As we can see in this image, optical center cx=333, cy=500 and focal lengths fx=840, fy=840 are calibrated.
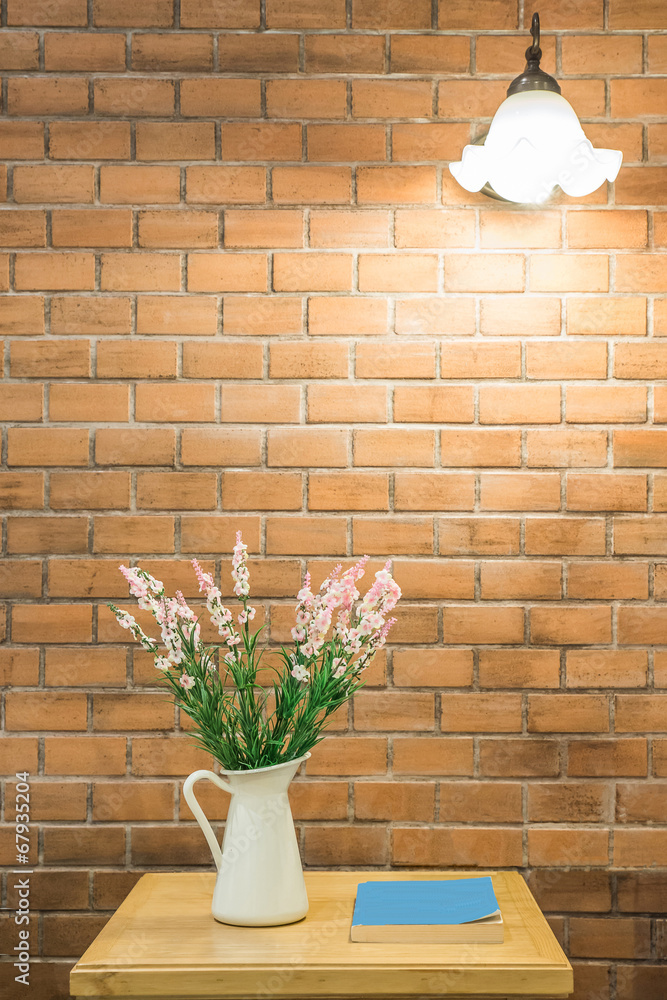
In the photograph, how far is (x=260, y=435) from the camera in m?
1.76

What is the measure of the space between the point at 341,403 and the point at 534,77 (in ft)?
2.34

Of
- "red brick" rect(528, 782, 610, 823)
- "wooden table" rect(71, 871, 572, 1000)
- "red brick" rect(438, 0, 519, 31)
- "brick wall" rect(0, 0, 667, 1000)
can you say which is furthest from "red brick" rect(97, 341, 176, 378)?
"red brick" rect(528, 782, 610, 823)

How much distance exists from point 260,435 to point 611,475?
29.0 inches

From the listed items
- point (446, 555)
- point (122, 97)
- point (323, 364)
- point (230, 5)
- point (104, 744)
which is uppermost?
point (230, 5)

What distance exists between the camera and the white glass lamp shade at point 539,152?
154 centimetres

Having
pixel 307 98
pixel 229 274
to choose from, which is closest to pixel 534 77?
pixel 307 98

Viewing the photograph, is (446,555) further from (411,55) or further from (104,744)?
(411,55)

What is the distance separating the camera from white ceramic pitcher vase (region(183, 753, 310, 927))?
1395mm

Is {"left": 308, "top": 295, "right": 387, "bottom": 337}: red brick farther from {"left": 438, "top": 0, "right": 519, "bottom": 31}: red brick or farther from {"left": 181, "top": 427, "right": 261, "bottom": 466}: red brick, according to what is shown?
{"left": 438, "top": 0, "right": 519, "bottom": 31}: red brick

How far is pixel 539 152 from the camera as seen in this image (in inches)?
61.0

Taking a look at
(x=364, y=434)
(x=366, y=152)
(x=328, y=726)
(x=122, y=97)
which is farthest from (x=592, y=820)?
(x=122, y=97)

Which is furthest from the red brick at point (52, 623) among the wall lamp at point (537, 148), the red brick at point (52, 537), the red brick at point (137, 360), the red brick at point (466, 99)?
the red brick at point (466, 99)

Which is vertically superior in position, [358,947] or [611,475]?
[611,475]

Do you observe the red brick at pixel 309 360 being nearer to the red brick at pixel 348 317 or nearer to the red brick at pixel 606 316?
the red brick at pixel 348 317
